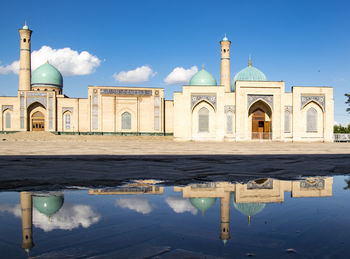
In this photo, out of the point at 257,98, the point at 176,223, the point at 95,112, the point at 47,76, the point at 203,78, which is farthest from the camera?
the point at 47,76

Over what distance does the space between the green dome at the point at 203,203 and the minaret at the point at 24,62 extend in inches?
1332

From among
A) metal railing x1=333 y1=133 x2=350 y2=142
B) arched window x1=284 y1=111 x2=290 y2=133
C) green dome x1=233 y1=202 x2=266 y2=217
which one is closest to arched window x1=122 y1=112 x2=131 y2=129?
arched window x1=284 y1=111 x2=290 y2=133

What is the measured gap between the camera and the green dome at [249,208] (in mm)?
2846

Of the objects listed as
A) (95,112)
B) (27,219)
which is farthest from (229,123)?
(27,219)

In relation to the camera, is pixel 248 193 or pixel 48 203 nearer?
pixel 48 203

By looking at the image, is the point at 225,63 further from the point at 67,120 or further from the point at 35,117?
the point at 35,117

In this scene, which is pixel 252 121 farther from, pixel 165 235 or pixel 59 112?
pixel 165 235

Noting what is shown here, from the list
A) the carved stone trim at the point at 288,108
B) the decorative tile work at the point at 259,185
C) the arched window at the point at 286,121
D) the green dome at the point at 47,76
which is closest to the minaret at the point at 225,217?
the decorative tile work at the point at 259,185

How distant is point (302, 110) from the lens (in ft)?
89.6

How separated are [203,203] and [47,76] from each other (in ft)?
118

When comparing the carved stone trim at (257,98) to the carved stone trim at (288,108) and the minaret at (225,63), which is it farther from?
the minaret at (225,63)

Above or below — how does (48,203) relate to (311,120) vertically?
below

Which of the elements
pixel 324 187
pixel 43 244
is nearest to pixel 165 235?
pixel 43 244

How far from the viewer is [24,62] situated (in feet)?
Result: 110
